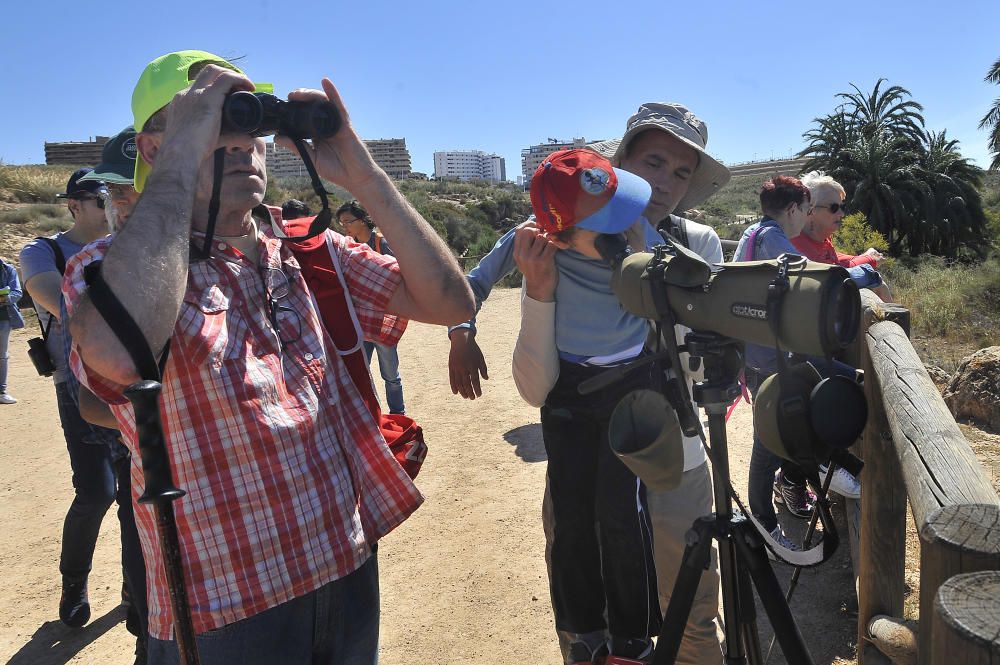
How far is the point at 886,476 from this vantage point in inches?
95.0

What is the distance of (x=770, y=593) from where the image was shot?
4.64 feet

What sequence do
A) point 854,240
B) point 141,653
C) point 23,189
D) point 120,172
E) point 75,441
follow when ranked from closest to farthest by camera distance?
point 120,172 < point 141,653 < point 75,441 < point 854,240 < point 23,189

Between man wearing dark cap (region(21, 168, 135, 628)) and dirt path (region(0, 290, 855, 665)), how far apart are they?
0.25 m

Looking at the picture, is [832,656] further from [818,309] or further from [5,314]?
[5,314]

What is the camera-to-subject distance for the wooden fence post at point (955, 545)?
1153 millimetres

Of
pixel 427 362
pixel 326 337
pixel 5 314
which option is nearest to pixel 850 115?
pixel 427 362

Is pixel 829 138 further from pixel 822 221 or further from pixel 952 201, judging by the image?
pixel 822 221

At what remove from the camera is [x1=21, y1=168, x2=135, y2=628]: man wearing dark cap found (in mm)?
3168

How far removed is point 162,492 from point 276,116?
0.81 meters

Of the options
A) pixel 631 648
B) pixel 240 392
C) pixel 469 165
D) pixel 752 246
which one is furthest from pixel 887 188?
pixel 469 165

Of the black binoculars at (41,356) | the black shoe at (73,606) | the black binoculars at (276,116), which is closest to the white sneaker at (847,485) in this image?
the black binoculars at (276,116)

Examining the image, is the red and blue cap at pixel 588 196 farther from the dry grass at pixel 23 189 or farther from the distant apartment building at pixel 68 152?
the distant apartment building at pixel 68 152

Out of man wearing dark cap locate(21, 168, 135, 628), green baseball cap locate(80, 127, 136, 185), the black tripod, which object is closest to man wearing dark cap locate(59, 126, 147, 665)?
green baseball cap locate(80, 127, 136, 185)

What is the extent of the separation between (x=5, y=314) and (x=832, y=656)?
8.22 metres
